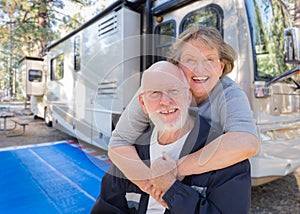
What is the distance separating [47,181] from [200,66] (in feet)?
8.92

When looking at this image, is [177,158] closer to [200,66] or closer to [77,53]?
[200,66]

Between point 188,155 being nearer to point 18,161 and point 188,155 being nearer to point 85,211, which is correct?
point 85,211

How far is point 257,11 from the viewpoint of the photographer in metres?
2.01

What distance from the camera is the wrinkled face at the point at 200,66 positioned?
841 millimetres

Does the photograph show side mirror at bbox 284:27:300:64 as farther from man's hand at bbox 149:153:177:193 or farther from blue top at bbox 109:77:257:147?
man's hand at bbox 149:153:177:193

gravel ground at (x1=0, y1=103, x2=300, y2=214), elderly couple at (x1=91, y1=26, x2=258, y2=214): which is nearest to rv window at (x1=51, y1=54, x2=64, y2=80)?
gravel ground at (x1=0, y1=103, x2=300, y2=214)

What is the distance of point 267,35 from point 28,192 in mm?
3067

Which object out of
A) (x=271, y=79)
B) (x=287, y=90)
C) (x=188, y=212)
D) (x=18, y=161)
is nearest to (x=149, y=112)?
(x=188, y=212)

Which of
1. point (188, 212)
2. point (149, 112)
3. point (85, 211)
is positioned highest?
point (149, 112)

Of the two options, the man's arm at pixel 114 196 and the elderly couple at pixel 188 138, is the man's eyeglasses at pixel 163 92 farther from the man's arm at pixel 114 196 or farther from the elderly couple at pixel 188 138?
the man's arm at pixel 114 196

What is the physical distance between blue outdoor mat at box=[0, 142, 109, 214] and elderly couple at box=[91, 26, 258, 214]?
2.02 feet

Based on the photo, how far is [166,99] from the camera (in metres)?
0.76

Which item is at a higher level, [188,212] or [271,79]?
[271,79]

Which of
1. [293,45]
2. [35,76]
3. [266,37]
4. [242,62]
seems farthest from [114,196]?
[35,76]
